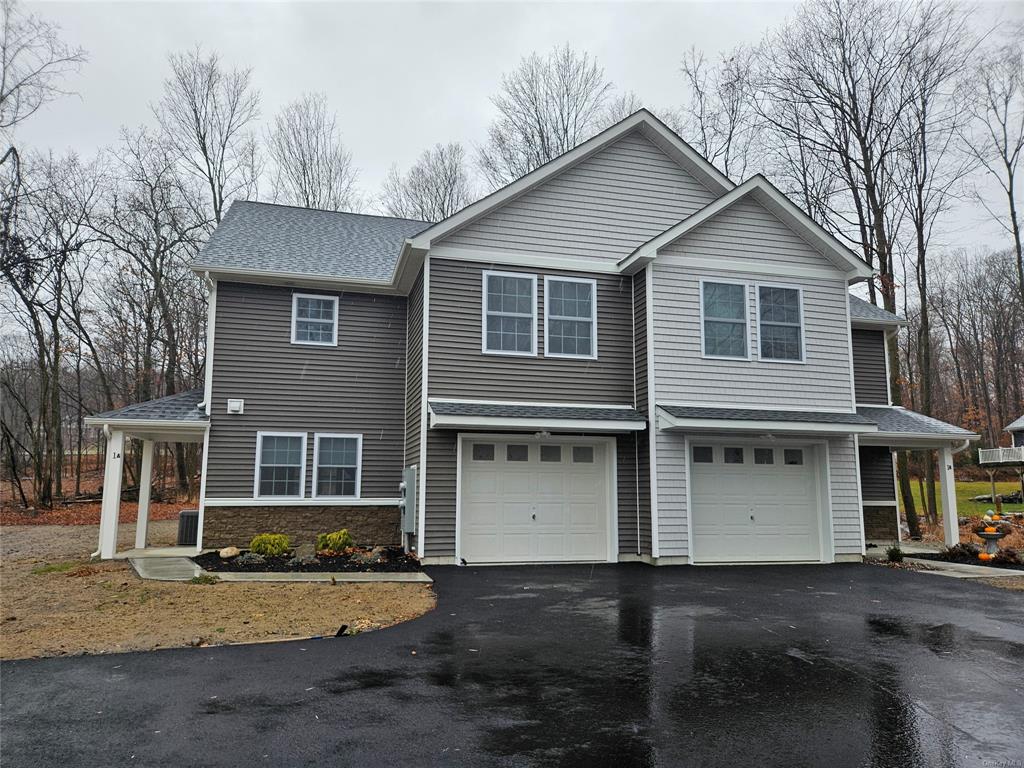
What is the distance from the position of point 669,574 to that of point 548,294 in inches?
211

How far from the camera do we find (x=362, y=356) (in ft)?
47.7

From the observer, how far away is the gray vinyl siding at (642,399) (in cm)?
1236

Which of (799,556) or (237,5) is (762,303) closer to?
(799,556)

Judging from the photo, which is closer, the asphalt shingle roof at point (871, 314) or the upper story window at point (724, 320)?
the upper story window at point (724, 320)

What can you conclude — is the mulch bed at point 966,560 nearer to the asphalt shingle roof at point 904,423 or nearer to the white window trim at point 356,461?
the asphalt shingle roof at point 904,423

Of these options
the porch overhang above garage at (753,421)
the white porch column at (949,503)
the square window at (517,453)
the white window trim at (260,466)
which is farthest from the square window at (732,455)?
the white window trim at (260,466)

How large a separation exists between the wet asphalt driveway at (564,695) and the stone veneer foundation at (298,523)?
19.8ft

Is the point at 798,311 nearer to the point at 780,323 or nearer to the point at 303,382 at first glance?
the point at 780,323

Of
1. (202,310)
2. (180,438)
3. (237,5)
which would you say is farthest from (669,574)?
(202,310)

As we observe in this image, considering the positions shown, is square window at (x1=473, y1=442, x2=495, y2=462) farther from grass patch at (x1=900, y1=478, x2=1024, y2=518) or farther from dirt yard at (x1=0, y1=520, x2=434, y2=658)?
grass patch at (x1=900, y1=478, x2=1024, y2=518)

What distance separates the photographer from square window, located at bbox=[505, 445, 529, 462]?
1251 centimetres

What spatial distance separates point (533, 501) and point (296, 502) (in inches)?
188

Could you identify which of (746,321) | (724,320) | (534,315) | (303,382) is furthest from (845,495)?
(303,382)

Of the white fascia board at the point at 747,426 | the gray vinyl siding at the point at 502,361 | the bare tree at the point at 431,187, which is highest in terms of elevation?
the bare tree at the point at 431,187
